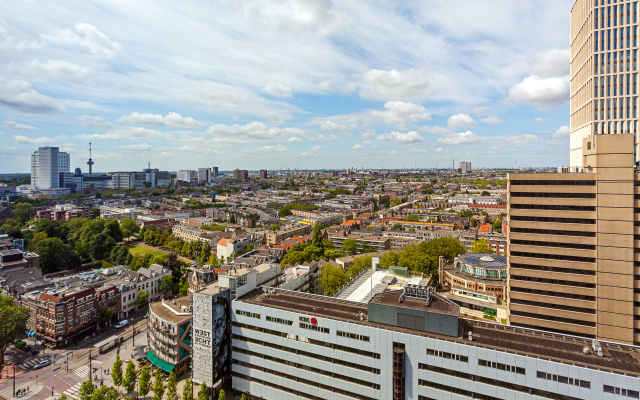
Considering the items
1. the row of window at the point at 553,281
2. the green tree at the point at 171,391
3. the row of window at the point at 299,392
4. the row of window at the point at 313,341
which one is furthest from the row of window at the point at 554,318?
the green tree at the point at 171,391

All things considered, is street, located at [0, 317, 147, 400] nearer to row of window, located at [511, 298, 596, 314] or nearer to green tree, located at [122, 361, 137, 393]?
green tree, located at [122, 361, 137, 393]

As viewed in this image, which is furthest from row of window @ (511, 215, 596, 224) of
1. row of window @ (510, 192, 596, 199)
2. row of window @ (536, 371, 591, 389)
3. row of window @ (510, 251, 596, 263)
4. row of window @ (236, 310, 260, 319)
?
row of window @ (236, 310, 260, 319)

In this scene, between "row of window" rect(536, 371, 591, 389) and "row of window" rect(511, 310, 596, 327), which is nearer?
"row of window" rect(536, 371, 591, 389)

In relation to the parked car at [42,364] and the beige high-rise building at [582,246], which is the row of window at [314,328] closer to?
the beige high-rise building at [582,246]

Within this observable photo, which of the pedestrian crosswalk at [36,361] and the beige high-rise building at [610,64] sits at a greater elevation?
the beige high-rise building at [610,64]

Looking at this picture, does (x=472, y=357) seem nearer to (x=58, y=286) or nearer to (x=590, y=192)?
(x=590, y=192)

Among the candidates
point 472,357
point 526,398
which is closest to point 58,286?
point 472,357

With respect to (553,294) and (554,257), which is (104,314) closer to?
(553,294)

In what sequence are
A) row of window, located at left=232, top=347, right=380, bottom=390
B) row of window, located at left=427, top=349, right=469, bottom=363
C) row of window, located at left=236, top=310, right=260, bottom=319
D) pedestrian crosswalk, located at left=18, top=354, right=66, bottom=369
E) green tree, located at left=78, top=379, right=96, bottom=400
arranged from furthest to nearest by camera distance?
pedestrian crosswalk, located at left=18, top=354, right=66, bottom=369
row of window, located at left=236, top=310, right=260, bottom=319
green tree, located at left=78, top=379, right=96, bottom=400
row of window, located at left=232, top=347, right=380, bottom=390
row of window, located at left=427, top=349, right=469, bottom=363
